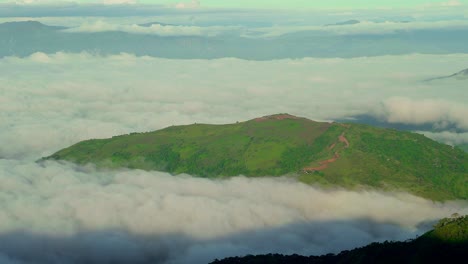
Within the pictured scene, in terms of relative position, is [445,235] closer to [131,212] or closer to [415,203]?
[415,203]

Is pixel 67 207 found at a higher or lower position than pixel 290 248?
higher

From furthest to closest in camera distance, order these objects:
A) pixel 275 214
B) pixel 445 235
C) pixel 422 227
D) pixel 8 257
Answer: pixel 275 214, pixel 422 227, pixel 8 257, pixel 445 235

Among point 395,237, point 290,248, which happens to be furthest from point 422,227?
point 290,248

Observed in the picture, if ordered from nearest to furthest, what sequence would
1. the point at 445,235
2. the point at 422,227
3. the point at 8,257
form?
the point at 445,235
the point at 8,257
the point at 422,227

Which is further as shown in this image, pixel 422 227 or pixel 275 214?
pixel 275 214

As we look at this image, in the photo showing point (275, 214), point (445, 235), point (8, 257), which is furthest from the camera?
point (275, 214)

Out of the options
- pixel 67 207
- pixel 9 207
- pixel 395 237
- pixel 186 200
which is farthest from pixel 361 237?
pixel 9 207

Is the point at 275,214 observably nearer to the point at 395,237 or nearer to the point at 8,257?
the point at 395,237

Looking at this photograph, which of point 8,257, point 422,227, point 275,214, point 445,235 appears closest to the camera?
point 445,235

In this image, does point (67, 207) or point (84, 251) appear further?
point (67, 207)
